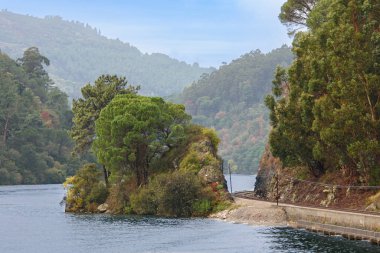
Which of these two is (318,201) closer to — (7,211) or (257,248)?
(257,248)

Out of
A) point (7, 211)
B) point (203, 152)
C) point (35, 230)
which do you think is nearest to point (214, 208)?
point (203, 152)

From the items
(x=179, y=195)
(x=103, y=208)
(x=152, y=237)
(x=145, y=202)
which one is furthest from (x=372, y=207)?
(x=103, y=208)

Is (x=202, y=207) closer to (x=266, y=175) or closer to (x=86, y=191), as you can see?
(x=266, y=175)

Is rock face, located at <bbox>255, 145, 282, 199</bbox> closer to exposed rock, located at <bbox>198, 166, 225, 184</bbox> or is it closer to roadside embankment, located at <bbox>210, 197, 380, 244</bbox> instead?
roadside embankment, located at <bbox>210, 197, 380, 244</bbox>

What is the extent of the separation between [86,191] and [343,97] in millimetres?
48684

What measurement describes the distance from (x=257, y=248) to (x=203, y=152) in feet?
128

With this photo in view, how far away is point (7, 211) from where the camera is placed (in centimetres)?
10531

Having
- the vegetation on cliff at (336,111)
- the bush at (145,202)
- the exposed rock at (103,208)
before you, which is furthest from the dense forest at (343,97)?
the exposed rock at (103,208)

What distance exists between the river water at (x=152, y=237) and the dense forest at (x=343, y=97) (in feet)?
32.9

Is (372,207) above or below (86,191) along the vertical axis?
above

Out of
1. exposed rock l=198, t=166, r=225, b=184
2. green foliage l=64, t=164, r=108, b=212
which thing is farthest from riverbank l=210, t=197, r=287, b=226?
green foliage l=64, t=164, r=108, b=212

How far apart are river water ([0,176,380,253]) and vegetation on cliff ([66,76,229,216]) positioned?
4.84 metres

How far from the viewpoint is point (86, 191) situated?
335 ft

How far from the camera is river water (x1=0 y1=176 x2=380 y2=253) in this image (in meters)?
57.3
